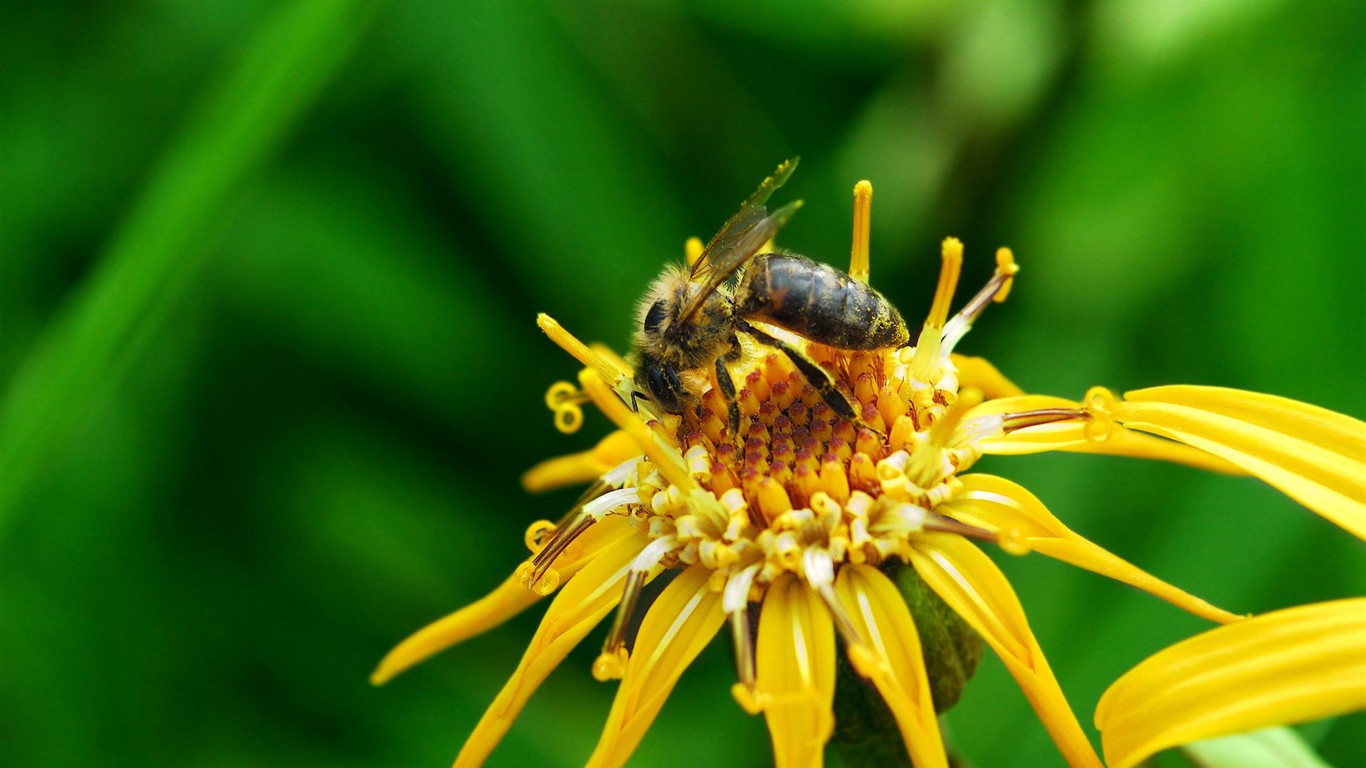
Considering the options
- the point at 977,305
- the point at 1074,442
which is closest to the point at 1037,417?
the point at 1074,442

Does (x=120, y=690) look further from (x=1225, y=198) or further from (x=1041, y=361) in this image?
(x=1225, y=198)

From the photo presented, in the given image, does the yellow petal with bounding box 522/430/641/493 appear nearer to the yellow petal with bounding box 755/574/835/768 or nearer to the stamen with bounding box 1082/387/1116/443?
the yellow petal with bounding box 755/574/835/768

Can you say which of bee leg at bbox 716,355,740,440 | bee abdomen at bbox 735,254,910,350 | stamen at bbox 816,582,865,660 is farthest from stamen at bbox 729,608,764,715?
bee abdomen at bbox 735,254,910,350

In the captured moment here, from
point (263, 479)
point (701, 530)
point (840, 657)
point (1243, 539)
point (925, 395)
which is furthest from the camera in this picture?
point (263, 479)

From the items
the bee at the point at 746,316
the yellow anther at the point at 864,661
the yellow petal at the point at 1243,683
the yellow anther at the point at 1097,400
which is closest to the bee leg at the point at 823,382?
the bee at the point at 746,316

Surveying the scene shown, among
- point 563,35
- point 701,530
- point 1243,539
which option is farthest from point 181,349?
point 1243,539

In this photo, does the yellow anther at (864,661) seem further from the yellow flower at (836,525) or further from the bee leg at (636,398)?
the bee leg at (636,398)
